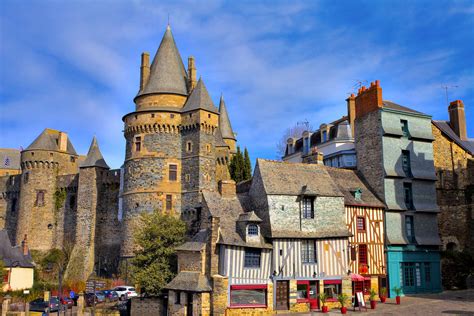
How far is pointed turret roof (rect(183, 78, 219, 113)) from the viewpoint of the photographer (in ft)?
125

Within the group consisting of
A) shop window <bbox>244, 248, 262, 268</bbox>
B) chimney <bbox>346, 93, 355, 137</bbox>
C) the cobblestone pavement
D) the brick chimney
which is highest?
chimney <bbox>346, 93, 355, 137</bbox>

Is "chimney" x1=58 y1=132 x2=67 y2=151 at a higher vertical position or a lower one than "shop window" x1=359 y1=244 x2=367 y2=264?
higher

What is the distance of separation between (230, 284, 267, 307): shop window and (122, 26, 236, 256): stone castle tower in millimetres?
12157

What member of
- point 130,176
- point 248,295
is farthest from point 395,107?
point 130,176

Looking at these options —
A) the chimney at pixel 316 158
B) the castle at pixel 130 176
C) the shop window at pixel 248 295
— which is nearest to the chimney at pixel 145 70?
the castle at pixel 130 176

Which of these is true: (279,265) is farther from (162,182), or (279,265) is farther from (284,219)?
(162,182)

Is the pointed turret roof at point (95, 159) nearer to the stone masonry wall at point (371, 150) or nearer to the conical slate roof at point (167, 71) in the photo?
the conical slate roof at point (167, 71)

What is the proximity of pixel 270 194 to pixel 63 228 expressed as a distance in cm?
2791

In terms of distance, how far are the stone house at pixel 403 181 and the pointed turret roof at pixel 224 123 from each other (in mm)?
19974

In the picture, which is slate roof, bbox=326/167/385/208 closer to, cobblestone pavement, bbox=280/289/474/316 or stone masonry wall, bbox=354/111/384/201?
stone masonry wall, bbox=354/111/384/201

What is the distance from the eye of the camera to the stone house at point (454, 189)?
34.5 metres

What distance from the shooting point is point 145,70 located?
40.9m

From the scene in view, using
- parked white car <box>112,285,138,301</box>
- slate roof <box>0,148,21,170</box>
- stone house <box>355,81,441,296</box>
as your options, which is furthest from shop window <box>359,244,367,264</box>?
slate roof <box>0,148,21,170</box>

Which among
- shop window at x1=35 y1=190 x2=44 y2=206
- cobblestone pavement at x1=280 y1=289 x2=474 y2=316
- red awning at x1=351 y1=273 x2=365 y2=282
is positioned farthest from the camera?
shop window at x1=35 y1=190 x2=44 y2=206
